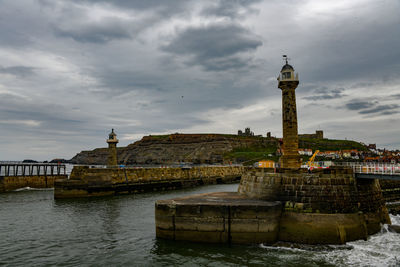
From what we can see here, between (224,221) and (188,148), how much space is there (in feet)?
492

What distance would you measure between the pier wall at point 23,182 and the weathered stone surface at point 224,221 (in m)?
39.2

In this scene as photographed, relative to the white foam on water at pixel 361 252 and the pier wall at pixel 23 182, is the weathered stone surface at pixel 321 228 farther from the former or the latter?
the pier wall at pixel 23 182

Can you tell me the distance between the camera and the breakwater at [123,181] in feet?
123

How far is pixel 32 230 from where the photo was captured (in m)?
20.2

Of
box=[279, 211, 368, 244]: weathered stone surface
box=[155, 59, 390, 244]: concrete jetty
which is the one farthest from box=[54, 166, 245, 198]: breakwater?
box=[279, 211, 368, 244]: weathered stone surface

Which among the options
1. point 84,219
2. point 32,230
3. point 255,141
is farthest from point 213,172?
point 255,141

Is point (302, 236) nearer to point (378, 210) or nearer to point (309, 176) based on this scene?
point (309, 176)

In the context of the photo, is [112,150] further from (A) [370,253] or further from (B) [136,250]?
(A) [370,253]

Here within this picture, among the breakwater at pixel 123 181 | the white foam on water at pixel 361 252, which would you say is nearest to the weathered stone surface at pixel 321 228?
the white foam on water at pixel 361 252

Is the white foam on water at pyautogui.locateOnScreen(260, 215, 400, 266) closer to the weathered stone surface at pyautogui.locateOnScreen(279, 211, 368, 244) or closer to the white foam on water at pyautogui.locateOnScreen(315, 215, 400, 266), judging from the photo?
the white foam on water at pyautogui.locateOnScreen(315, 215, 400, 266)

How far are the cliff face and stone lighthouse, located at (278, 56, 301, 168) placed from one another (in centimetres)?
11641

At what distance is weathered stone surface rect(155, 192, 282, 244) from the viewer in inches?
614

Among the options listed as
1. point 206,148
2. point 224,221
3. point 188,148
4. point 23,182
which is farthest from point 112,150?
point 188,148

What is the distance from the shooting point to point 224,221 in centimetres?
1579
